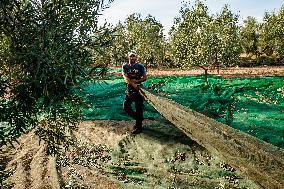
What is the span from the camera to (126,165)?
8148 millimetres

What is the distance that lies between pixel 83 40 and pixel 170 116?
12.2 feet

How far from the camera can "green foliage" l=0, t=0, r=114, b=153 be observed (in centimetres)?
395

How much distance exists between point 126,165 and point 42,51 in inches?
191

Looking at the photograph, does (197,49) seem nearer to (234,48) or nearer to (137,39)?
(234,48)

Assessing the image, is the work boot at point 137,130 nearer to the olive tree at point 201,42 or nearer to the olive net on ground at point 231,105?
the olive net on ground at point 231,105

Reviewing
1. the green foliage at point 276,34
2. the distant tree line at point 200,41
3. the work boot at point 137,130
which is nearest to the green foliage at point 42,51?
the distant tree line at point 200,41

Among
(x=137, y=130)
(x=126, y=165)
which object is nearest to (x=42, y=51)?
(x=126, y=165)

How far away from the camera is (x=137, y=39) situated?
130 feet

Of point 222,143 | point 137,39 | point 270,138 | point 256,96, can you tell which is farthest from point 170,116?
point 137,39

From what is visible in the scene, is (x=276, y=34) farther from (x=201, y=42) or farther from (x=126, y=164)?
(x=126, y=164)

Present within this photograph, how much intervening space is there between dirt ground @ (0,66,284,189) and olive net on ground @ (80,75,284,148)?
5.08ft

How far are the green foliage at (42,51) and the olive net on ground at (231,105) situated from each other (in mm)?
4811

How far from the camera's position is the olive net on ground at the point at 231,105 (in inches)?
434

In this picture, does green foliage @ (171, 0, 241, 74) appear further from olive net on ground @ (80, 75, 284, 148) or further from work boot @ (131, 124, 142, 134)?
work boot @ (131, 124, 142, 134)
